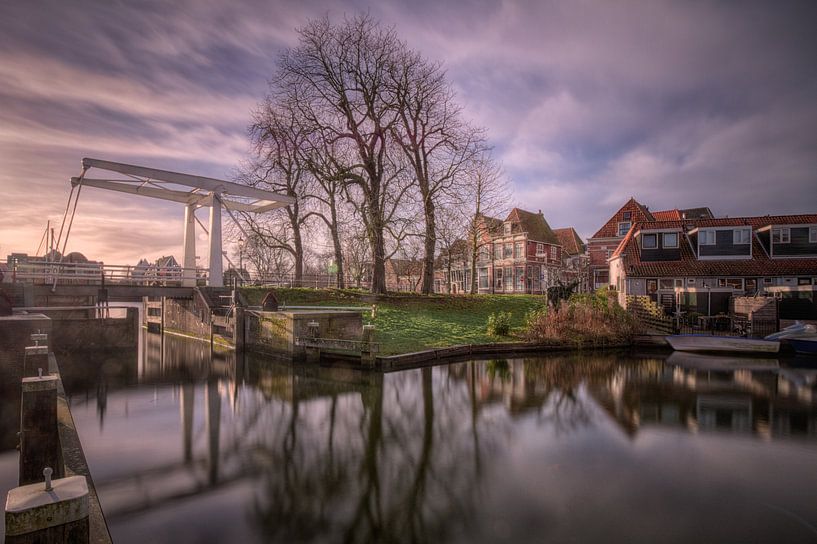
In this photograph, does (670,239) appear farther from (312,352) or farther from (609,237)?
(312,352)

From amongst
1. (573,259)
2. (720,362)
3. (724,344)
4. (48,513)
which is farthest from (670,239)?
(48,513)

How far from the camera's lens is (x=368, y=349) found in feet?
51.0

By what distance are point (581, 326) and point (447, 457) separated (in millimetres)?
15876

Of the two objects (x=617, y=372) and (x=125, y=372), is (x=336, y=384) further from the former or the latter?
(x=617, y=372)

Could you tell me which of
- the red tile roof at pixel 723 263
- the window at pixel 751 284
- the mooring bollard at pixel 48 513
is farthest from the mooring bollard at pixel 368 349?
the window at pixel 751 284

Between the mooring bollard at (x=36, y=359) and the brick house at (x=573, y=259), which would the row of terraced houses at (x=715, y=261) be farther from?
the mooring bollard at (x=36, y=359)

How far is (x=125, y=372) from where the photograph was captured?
1567 cm

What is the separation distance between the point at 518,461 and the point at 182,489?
561cm

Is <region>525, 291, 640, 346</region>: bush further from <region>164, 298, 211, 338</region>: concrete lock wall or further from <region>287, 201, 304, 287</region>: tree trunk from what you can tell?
<region>164, 298, 211, 338</region>: concrete lock wall

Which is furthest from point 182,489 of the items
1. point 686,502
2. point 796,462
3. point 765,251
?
point 765,251

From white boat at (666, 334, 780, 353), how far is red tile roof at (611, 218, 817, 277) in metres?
9.36

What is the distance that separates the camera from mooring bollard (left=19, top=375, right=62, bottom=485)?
5.96 metres

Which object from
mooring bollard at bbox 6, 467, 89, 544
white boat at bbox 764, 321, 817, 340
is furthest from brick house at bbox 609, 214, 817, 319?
mooring bollard at bbox 6, 467, 89, 544

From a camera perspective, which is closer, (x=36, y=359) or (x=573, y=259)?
(x=36, y=359)
